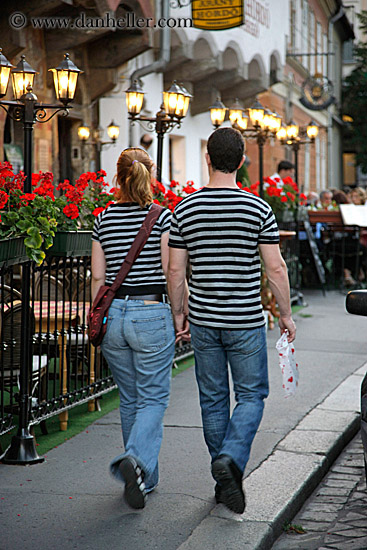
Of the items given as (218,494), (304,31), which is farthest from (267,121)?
(304,31)

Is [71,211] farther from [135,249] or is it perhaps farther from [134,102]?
[134,102]

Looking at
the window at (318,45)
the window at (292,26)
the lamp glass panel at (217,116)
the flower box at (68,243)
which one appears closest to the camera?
the flower box at (68,243)

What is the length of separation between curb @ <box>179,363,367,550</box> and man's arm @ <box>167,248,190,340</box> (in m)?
0.91

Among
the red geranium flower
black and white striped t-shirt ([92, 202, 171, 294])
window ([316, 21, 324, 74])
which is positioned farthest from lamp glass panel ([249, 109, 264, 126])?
window ([316, 21, 324, 74])

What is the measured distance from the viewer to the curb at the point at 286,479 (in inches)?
165

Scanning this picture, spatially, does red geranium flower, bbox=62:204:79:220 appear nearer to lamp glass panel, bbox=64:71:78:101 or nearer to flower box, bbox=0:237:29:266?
flower box, bbox=0:237:29:266

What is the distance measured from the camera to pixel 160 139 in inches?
364

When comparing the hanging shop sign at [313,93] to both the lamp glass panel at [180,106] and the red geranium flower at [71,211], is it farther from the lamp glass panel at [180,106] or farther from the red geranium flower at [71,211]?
the red geranium flower at [71,211]

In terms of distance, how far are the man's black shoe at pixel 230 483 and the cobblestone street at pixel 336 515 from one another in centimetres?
30

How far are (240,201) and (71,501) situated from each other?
1718 mm

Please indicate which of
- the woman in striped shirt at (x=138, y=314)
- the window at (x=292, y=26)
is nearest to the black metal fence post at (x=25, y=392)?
the woman in striped shirt at (x=138, y=314)

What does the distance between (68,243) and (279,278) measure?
192cm

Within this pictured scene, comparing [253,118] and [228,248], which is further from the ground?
[253,118]

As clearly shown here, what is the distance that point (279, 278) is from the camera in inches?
181
